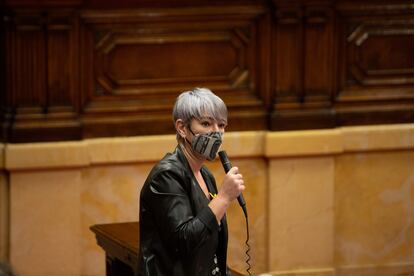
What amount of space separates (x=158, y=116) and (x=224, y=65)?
20.9 inches

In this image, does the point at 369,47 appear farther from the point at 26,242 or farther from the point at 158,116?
the point at 26,242

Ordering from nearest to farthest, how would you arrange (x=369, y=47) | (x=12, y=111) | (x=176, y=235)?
(x=176, y=235) → (x=12, y=111) → (x=369, y=47)

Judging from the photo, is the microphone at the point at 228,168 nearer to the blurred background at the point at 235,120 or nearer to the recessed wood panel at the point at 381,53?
the blurred background at the point at 235,120

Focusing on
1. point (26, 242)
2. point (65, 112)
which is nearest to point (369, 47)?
point (65, 112)

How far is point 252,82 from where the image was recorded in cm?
724

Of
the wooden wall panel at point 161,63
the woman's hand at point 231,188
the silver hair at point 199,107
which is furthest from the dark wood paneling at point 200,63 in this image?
the woman's hand at point 231,188

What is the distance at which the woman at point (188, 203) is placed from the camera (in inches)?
159

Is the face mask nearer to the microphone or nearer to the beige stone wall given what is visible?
the microphone

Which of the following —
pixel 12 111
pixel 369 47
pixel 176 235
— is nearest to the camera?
pixel 176 235

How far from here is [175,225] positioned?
4008 millimetres

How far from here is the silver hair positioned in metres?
4.20

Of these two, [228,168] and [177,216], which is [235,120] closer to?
[228,168]

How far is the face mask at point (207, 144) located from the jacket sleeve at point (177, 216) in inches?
5.3

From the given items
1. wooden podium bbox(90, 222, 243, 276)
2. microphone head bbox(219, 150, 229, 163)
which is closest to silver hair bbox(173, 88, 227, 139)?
microphone head bbox(219, 150, 229, 163)
